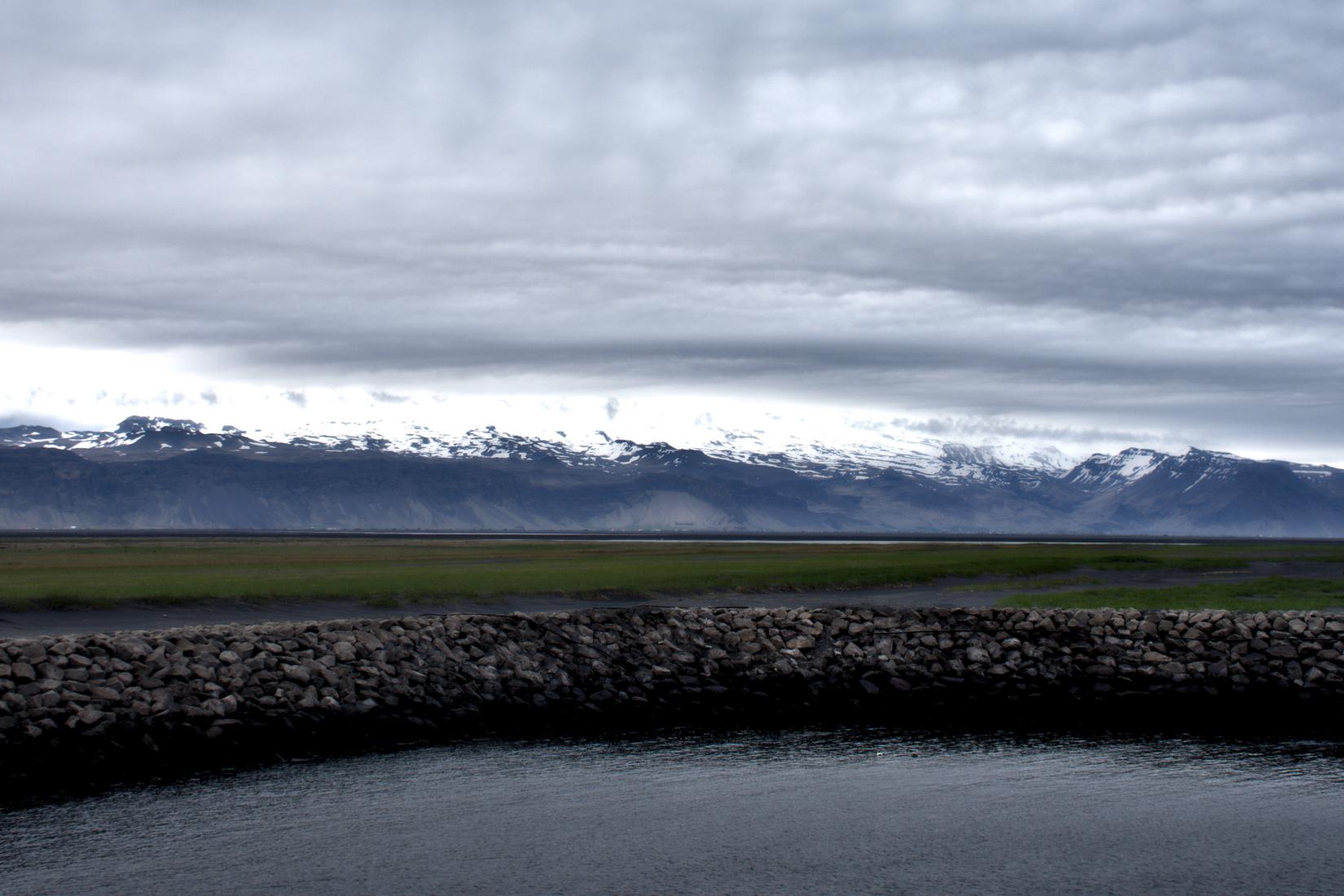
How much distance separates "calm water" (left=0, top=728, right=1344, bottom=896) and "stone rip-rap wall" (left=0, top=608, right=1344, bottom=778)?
14.1ft

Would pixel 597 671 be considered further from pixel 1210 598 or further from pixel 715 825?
pixel 1210 598

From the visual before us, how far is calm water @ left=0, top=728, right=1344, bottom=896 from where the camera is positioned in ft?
69.6

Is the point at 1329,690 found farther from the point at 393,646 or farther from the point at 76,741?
the point at 76,741

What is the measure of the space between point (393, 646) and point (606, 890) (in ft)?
66.4

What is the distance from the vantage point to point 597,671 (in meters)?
40.8

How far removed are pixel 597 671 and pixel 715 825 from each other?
53.6 ft

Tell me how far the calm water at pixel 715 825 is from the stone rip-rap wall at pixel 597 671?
14.1 ft

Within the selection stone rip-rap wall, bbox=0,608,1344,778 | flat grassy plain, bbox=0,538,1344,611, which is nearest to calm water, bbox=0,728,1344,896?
stone rip-rap wall, bbox=0,608,1344,778

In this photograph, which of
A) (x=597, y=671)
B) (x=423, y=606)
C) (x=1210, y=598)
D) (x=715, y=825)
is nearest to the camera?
(x=715, y=825)

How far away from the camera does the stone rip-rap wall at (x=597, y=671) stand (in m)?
32.6

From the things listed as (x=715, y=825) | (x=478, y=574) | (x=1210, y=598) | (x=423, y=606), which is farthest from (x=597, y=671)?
(x=1210, y=598)

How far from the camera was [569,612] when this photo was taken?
147 ft

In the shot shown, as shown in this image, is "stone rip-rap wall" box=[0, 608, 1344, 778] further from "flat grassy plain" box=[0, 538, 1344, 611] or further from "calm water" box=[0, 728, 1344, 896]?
"flat grassy plain" box=[0, 538, 1344, 611]

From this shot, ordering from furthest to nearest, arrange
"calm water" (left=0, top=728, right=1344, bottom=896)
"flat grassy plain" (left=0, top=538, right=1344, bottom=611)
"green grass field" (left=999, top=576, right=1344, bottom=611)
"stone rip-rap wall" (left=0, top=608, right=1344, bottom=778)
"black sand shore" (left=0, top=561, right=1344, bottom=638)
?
"green grass field" (left=999, top=576, right=1344, bottom=611)
"flat grassy plain" (left=0, top=538, right=1344, bottom=611)
"black sand shore" (left=0, top=561, right=1344, bottom=638)
"stone rip-rap wall" (left=0, top=608, right=1344, bottom=778)
"calm water" (left=0, top=728, right=1344, bottom=896)
